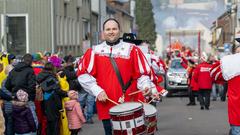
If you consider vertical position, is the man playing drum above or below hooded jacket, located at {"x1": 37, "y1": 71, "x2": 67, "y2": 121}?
above

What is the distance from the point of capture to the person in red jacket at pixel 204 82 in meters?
21.8

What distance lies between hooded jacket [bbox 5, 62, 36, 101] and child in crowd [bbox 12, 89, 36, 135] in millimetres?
370

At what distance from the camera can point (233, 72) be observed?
27.0 feet

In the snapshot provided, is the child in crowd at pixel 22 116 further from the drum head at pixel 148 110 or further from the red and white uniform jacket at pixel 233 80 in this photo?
the red and white uniform jacket at pixel 233 80

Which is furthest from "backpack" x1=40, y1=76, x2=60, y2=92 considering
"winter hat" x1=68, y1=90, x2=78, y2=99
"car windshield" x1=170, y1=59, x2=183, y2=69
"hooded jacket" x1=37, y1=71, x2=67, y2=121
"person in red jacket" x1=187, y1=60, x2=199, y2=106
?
"car windshield" x1=170, y1=59, x2=183, y2=69

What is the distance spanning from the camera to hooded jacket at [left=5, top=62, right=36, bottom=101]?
1152cm

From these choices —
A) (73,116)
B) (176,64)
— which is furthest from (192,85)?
(73,116)

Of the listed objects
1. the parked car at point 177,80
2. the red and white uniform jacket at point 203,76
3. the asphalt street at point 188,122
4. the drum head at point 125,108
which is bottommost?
the asphalt street at point 188,122

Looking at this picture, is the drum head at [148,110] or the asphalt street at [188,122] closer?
the drum head at [148,110]

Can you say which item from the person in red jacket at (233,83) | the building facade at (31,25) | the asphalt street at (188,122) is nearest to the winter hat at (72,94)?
the asphalt street at (188,122)

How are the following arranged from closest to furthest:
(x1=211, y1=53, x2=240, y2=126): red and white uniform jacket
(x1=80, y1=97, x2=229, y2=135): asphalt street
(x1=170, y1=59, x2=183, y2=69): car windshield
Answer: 1. (x1=211, y1=53, x2=240, y2=126): red and white uniform jacket
2. (x1=80, y1=97, x2=229, y2=135): asphalt street
3. (x1=170, y1=59, x2=183, y2=69): car windshield

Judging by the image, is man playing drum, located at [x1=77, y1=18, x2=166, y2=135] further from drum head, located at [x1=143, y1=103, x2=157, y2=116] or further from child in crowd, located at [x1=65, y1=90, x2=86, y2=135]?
child in crowd, located at [x1=65, y1=90, x2=86, y2=135]

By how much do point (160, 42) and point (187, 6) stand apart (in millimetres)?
14503

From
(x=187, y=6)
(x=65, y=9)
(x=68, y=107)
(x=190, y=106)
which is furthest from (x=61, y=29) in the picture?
(x=187, y=6)
